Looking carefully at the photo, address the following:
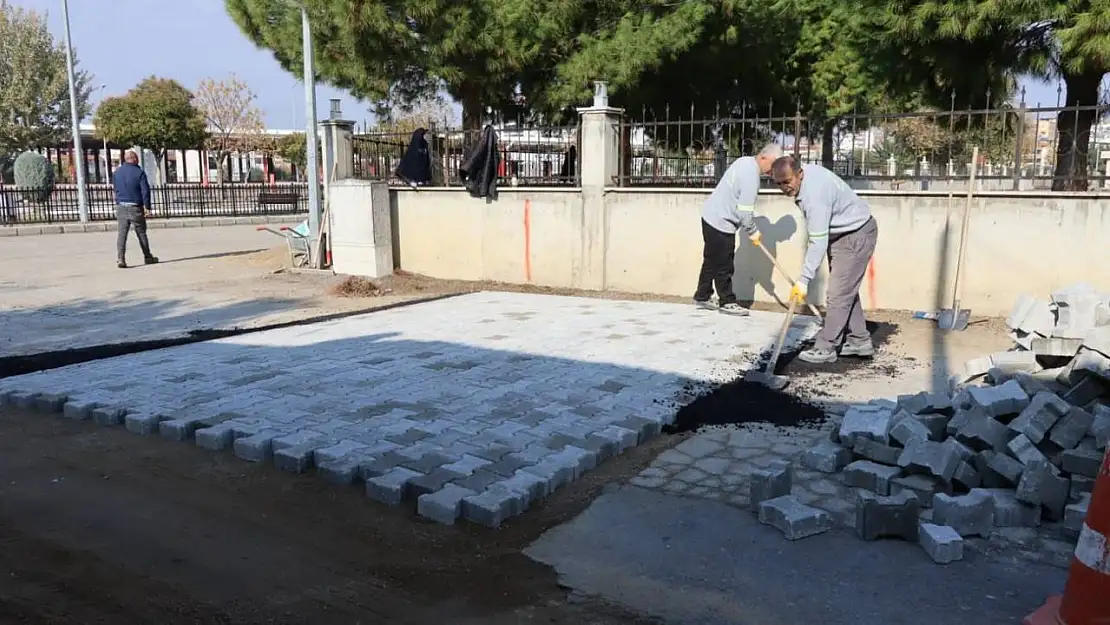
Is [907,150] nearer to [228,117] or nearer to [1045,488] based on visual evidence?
[1045,488]

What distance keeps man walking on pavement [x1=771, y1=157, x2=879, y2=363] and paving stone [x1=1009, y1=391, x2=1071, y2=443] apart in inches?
83.2

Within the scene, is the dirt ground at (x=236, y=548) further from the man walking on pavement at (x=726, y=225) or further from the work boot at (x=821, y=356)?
the man walking on pavement at (x=726, y=225)

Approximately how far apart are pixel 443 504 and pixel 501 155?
346 inches

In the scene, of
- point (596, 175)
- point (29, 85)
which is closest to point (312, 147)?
point (596, 175)

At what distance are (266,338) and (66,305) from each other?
383cm

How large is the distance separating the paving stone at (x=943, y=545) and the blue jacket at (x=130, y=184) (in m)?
12.7

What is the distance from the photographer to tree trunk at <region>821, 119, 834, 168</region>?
416 inches

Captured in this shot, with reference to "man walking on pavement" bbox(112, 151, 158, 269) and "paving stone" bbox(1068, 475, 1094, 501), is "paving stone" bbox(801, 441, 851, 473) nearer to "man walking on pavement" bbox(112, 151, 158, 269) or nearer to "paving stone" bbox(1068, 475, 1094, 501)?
"paving stone" bbox(1068, 475, 1094, 501)

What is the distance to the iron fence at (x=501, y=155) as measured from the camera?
38.3 feet

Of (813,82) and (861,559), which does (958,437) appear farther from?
(813,82)

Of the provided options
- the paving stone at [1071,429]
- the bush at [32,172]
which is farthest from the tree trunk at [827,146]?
the bush at [32,172]

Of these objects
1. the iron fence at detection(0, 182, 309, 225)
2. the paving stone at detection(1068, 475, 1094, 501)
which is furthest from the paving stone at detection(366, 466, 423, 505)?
the iron fence at detection(0, 182, 309, 225)

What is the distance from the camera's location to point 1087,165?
28.7 ft

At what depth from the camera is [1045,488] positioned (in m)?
3.49
